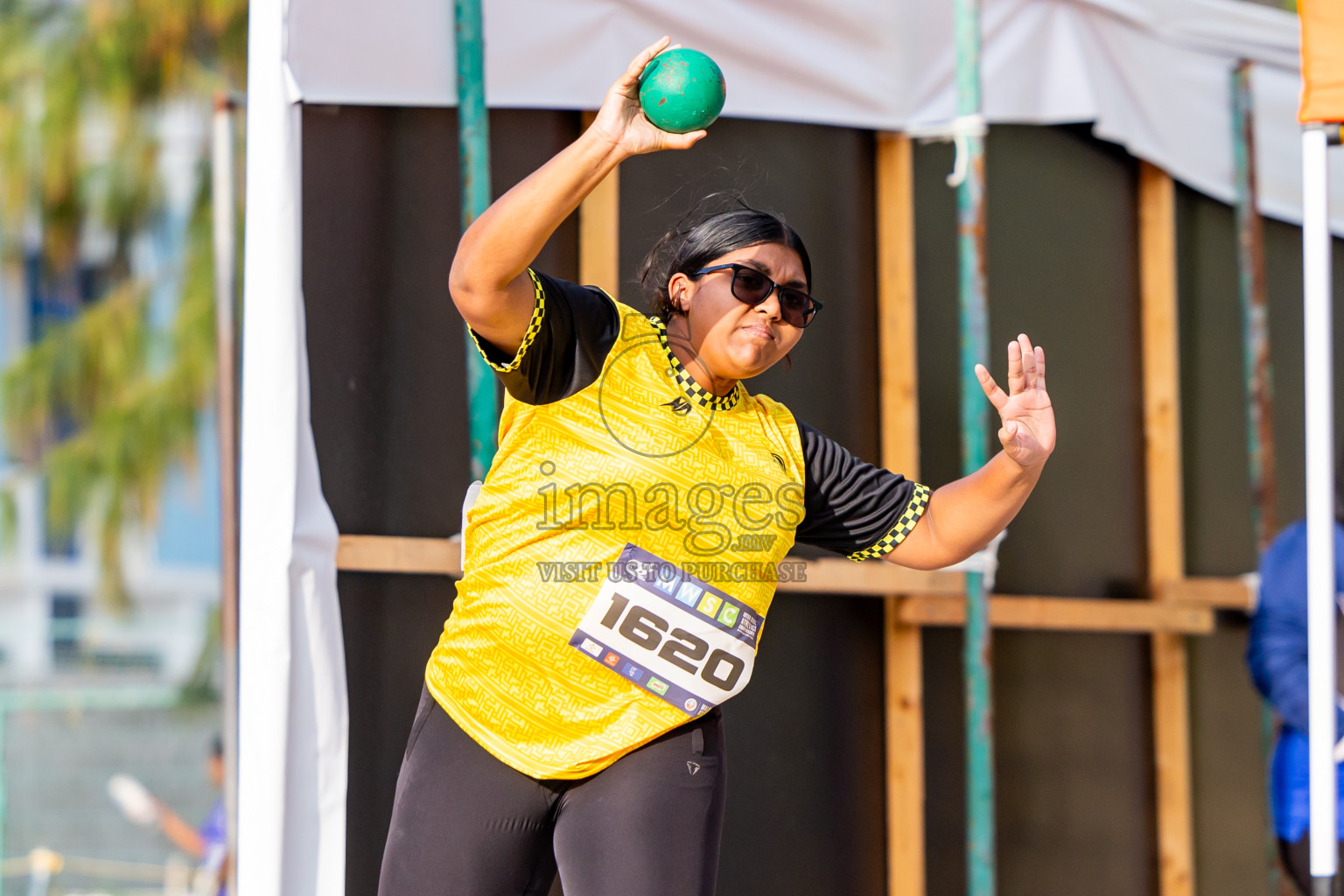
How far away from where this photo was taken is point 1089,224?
3.93 m

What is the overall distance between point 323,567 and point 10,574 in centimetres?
1230

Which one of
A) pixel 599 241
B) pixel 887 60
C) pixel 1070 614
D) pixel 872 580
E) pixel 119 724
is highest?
pixel 887 60

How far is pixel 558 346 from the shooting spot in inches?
71.7

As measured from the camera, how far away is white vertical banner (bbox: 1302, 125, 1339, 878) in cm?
214

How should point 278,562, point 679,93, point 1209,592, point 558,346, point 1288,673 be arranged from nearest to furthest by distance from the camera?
point 679,93, point 558,346, point 278,562, point 1288,673, point 1209,592

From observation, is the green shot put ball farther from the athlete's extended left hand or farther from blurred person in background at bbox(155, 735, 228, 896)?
blurred person in background at bbox(155, 735, 228, 896)

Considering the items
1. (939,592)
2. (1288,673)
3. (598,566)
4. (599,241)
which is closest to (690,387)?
(598,566)

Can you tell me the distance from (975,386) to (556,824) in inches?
69.0

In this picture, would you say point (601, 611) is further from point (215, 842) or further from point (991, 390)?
point (215, 842)

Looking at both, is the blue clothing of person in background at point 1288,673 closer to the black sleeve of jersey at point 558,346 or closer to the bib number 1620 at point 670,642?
the bib number 1620 at point 670,642

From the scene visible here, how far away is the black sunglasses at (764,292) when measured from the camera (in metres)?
1.96

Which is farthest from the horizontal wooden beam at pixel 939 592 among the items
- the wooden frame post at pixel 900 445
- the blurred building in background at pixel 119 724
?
the blurred building in background at pixel 119 724

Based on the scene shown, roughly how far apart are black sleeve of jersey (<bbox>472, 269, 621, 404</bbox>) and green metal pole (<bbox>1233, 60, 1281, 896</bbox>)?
2.58m

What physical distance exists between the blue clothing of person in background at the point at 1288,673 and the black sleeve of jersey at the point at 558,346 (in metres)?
2.13
